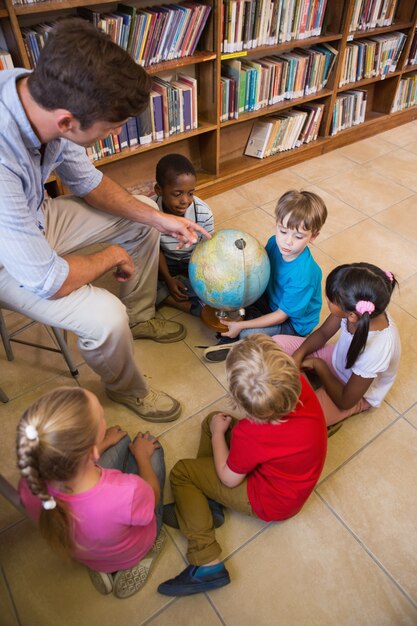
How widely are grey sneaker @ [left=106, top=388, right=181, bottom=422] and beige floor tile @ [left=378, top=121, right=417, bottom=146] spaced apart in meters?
3.67

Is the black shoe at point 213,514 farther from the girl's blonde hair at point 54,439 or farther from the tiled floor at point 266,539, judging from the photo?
the girl's blonde hair at point 54,439

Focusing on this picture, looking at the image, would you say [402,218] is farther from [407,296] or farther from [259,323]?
[259,323]

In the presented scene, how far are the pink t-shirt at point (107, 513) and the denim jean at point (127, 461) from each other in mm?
260

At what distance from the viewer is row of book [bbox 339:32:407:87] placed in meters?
3.65

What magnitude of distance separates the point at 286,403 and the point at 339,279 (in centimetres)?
54

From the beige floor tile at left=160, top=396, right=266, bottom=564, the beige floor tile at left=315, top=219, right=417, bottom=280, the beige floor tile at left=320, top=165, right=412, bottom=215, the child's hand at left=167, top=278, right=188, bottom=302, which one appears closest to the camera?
the beige floor tile at left=160, top=396, right=266, bottom=564

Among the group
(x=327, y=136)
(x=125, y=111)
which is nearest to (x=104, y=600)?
(x=125, y=111)

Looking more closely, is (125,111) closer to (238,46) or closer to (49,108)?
(49,108)

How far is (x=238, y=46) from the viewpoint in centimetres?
295

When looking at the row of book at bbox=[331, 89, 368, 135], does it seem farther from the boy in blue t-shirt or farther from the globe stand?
the globe stand

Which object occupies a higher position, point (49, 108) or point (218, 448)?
point (49, 108)

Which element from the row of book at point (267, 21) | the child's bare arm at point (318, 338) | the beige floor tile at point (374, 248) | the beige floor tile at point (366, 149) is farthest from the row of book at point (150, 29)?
the child's bare arm at point (318, 338)

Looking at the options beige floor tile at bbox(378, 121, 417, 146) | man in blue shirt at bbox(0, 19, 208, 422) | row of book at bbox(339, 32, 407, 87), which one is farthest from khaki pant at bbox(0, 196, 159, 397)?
beige floor tile at bbox(378, 121, 417, 146)

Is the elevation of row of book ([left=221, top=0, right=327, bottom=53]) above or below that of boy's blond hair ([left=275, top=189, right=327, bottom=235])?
above
